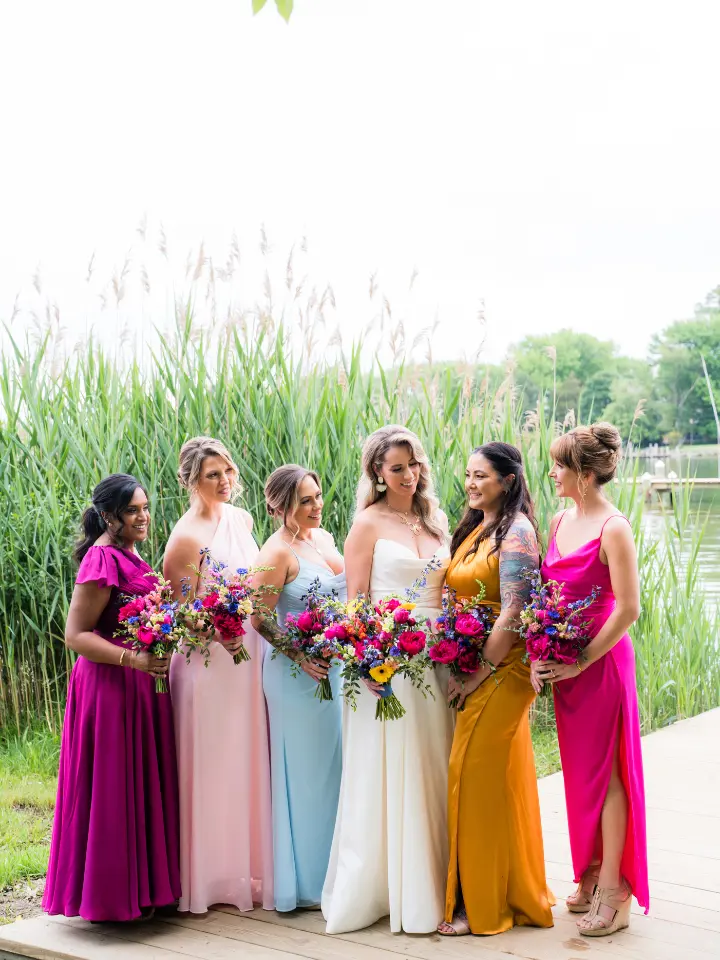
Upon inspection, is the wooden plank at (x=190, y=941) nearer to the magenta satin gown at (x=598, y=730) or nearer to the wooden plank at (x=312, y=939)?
the wooden plank at (x=312, y=939)

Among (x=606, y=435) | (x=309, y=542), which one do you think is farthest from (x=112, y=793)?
(x=606, y=435)

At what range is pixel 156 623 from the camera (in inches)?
129

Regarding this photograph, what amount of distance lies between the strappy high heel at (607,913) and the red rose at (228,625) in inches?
55.5

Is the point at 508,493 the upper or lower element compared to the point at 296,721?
upper

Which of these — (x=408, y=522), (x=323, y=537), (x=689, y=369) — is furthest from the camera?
(x=689, y=369)

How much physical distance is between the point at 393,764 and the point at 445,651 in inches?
17.1

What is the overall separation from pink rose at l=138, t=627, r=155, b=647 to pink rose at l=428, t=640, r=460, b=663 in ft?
2.87

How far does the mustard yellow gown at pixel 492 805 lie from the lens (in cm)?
328

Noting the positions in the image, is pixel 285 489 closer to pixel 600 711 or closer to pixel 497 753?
pixel 497 753

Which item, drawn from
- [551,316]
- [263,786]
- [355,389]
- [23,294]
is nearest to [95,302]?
[23,294]

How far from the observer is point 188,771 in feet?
11.6

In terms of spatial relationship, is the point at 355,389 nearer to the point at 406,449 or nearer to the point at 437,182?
the point at 406,449

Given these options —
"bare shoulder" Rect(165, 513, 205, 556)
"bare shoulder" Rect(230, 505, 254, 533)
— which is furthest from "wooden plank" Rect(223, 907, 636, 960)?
"bare shoulder" Rect(230, 505, 254, 533)

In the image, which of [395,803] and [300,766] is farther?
[300,766]
